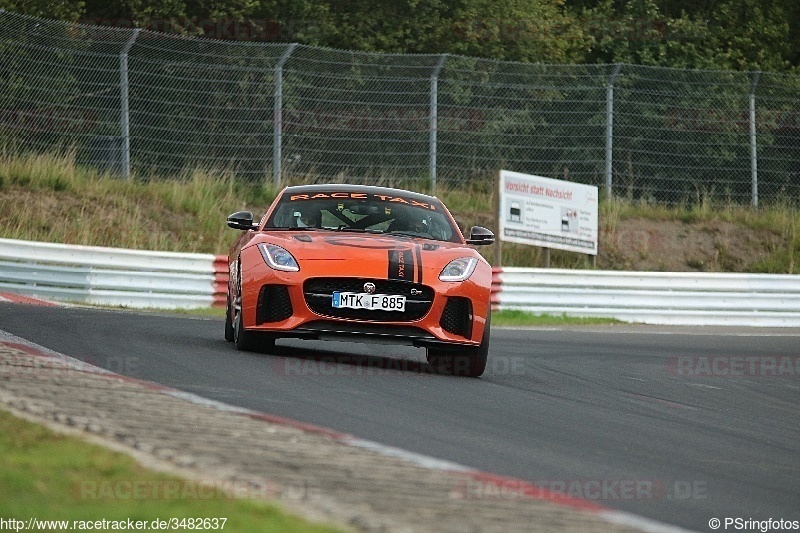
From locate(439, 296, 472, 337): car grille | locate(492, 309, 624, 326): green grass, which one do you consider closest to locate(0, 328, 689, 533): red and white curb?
locate(439, 296, 472, 337): car grille

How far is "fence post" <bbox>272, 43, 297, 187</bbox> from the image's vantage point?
2286cm

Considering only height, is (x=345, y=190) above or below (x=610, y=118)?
below

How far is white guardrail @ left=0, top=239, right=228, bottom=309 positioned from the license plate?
27.5 feet

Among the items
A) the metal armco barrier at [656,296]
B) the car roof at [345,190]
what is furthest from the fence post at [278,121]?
the car roof at [345,190]

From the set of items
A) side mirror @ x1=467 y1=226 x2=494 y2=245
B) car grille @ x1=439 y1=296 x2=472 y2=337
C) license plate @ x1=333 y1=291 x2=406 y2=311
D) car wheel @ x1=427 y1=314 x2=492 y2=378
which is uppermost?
side mirror @ x1=467 y1=226 x2=494 y2=245

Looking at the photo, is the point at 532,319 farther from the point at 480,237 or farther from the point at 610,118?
the point at 480,237

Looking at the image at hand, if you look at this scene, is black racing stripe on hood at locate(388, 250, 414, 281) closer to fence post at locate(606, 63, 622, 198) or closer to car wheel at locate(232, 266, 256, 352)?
car wheel at locate(232, 266, 256, 352)

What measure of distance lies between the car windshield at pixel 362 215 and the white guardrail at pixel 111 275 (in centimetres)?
682

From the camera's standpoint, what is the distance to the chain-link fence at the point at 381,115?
867 inches

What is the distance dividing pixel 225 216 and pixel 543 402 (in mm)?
15709

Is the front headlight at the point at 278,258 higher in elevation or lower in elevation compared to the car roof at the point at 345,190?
lower

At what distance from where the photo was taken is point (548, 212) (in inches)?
917

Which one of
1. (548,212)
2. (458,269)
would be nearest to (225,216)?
(548,212)

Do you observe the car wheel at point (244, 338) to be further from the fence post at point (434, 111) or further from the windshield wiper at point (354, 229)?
the fence post at point (434, 111)
